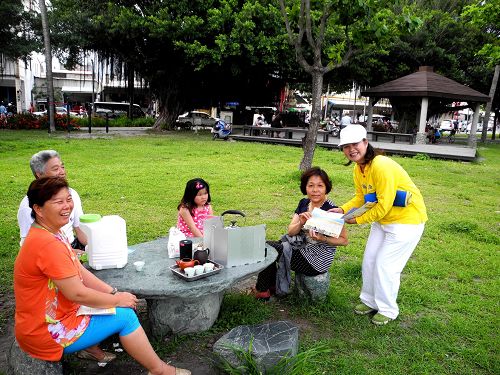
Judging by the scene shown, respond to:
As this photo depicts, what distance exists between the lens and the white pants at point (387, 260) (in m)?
3.47

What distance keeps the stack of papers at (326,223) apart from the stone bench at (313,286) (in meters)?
0.62

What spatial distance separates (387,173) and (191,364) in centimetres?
204

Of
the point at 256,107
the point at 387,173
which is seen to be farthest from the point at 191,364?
the point at 256,107

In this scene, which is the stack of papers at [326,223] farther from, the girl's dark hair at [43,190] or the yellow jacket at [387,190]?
the girl's dark hair at [43,190]

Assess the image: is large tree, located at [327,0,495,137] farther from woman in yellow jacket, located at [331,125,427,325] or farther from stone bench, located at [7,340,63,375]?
stone bench, located at [7,340,63,375]

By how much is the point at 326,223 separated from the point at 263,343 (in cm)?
107

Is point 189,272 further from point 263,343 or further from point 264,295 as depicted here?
point 264,295

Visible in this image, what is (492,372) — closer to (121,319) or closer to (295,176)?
(121,319)

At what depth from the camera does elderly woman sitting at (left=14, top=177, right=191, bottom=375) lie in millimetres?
2285

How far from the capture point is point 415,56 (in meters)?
24.2

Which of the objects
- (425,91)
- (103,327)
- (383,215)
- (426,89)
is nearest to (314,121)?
(383,215)

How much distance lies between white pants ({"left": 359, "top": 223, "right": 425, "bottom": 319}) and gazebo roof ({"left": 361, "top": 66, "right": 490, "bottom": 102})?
18.0 m

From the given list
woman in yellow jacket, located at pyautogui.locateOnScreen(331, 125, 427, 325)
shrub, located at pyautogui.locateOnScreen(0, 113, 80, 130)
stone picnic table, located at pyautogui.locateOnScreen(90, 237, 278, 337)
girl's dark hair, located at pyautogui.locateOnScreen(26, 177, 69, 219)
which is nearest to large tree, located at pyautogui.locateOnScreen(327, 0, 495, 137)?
shrub, located at pyautogui.locateOnScreen(0, 113, 80, 130)

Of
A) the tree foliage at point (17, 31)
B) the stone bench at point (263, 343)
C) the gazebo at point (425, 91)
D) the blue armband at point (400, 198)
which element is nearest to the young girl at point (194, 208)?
the stone bench at point (263, 343)
